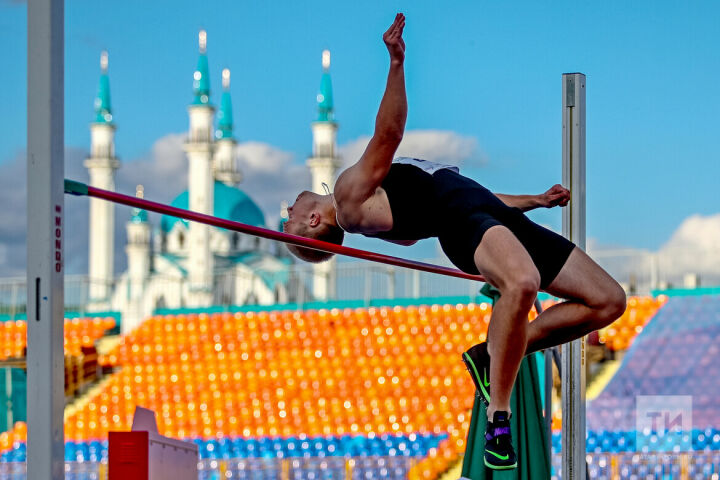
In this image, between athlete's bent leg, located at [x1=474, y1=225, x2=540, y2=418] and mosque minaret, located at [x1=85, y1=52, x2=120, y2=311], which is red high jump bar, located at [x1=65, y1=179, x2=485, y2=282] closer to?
athlete's bent leg, located at [x1=474, y1=225, x2=540, y2=418]

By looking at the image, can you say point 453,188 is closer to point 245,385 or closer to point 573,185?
point 573,185

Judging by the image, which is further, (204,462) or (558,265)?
(204,462)

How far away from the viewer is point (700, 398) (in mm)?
13758

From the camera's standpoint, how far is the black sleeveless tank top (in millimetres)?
2844

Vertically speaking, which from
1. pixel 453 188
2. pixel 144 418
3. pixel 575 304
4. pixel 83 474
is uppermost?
pixel 453 188

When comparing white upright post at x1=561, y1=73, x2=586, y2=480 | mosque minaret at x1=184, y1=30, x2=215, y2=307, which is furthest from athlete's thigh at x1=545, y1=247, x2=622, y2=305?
mosque minaret at x1=184, y1=30, x2=215, y2=307

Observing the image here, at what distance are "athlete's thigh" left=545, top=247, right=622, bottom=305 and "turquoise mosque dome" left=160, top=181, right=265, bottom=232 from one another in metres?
26.2

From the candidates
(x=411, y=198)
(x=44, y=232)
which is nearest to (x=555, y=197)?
(x=411, y=198)

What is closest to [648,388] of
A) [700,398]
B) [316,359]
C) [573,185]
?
[700,398]

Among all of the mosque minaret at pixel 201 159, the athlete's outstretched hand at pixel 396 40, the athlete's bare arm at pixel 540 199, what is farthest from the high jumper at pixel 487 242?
the mosque minaret at pixel 201 159

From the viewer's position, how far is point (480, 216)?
9.11ft

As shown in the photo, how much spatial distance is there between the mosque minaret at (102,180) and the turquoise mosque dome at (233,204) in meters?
1.77

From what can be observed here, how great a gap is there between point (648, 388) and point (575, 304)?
37.7 feet

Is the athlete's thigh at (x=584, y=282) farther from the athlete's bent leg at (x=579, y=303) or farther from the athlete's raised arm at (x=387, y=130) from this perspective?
the athlete's raised arm at (x=387, y=130)
